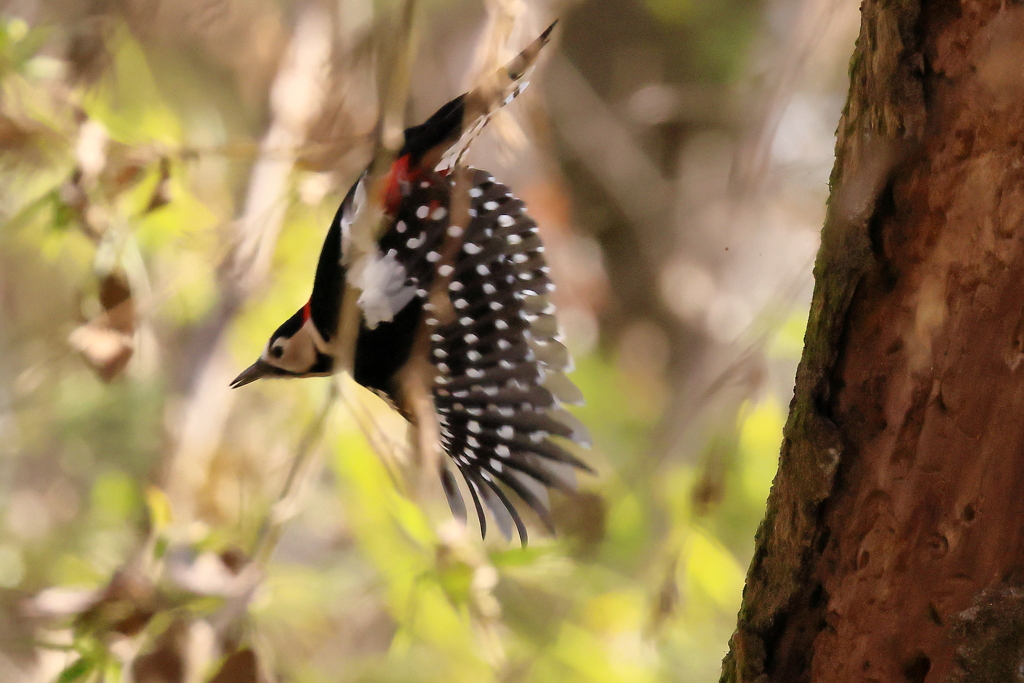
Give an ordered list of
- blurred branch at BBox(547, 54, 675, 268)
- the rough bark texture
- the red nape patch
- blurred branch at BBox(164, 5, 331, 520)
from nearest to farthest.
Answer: the rough bark texture < the red nape patch < blurred branch at BBox(164, 5, 331, 520) < blurred branch at BBox(547, 54, 675, 268)

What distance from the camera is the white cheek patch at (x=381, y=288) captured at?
23.0 inches

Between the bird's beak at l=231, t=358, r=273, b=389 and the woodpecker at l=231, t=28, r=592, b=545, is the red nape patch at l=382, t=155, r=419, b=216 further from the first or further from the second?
the bird's beak at l=231, t=358, r=273, b=389

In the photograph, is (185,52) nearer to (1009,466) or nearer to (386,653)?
(386,653)

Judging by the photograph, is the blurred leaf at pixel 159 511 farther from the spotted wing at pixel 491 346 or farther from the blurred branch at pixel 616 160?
the blurred branch at pixel 616 160

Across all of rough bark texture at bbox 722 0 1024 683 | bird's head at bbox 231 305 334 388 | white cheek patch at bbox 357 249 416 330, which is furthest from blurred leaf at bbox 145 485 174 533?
rough bark texture at bbox 722 0 1024 683

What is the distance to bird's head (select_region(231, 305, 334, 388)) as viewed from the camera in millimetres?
601

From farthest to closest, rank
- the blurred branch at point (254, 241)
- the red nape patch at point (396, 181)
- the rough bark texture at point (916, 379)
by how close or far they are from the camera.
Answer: the blurred branch at point (254, 241), the red nape patch at point (396, 181), the rough bark texture at point (916, 379)

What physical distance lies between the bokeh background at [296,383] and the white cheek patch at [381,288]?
8 cm

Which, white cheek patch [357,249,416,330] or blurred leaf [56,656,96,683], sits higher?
white cheek patch [357,249,416,330]

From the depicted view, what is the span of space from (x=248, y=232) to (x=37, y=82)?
25cm

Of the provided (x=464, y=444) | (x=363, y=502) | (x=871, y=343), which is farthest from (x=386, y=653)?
(x=871, y=343)

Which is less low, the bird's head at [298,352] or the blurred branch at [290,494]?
the bird's head at [298,352]

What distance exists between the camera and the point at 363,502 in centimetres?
82

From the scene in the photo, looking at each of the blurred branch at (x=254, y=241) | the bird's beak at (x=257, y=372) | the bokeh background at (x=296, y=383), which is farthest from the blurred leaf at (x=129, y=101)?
the bird's beak at (x=257, y=372)
